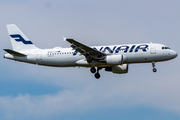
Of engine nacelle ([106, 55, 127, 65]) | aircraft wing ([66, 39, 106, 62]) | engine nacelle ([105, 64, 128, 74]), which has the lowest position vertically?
engine nacelle ([105, 64, 128, 74])

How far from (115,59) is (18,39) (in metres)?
16.6

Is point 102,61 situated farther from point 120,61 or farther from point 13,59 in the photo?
point 13,59

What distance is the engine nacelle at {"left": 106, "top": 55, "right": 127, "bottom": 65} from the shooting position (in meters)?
48.3

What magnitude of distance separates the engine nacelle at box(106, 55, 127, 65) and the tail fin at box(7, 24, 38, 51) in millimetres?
12601

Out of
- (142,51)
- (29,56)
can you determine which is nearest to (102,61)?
(142,51)

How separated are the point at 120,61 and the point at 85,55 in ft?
17.0

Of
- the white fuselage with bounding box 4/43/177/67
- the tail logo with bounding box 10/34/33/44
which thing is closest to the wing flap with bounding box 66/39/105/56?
the white fuselage with bounding box 4/43/177/67

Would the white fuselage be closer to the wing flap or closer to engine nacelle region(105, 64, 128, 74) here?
the wing flap

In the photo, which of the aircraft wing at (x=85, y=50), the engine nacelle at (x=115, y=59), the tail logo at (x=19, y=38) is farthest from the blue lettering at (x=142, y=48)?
the tail logo at (x=19, y=38)

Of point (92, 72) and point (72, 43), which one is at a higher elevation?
point (72, 43)

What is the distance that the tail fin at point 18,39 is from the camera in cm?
5475

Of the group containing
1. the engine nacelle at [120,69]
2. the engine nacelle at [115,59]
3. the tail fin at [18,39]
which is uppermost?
the tail fin at [18,39]

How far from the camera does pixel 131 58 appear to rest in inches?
1938

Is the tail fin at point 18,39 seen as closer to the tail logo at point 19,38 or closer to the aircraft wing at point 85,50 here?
the tail logo at point 19,38
